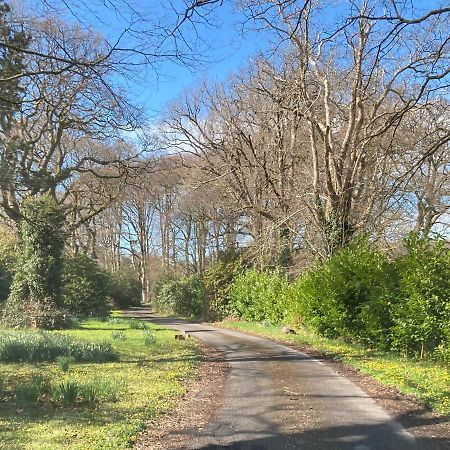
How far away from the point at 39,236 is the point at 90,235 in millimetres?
24451

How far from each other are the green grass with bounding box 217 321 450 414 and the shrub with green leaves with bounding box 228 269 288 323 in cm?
704

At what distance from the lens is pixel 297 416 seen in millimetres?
7168

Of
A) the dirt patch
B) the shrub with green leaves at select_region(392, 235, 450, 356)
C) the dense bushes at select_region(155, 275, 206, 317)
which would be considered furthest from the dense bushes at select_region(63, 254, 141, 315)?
the shrub with green leaves at select_region(392, 235, 450, 356)

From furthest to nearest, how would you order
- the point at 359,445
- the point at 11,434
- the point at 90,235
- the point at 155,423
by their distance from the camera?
1. the point at 90,235
2. the point at 155,423
3. the point at 11,434
4. the point at 359,445

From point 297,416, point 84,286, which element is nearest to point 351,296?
point 297,416

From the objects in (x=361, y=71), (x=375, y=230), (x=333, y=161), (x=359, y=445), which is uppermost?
(x=361, y=71)

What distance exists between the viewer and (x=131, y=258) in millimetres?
66312

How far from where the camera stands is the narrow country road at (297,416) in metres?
5.91

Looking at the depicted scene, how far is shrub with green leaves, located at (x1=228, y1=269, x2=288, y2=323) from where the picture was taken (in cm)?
2548

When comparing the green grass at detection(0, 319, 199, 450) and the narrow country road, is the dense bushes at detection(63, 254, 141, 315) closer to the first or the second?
the green grass at detection(0, 319, 199, 450)

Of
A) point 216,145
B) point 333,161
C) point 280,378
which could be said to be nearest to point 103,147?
point 216,145

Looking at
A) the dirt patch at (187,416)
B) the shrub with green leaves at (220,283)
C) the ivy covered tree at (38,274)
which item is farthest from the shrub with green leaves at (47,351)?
the shrub with green leaves at (220,283)

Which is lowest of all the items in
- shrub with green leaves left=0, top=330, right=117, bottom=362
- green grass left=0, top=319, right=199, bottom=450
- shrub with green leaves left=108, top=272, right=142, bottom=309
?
green grass left=0, top=319, right=199, bottom=450

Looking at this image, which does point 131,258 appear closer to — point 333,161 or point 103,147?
point 103,147
